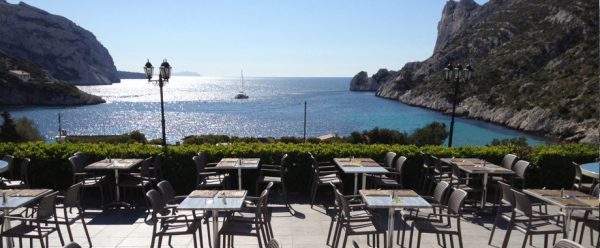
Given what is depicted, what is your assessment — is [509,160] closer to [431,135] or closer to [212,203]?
[212,203]

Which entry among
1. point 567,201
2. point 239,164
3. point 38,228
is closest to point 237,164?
point 239,164

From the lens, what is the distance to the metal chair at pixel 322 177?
7543 millimetres

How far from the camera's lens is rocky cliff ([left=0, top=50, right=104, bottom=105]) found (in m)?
82.2

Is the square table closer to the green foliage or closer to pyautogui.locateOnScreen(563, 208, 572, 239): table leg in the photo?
pyautogui.locateOnScreen(563, 208, 572, 239): table leg

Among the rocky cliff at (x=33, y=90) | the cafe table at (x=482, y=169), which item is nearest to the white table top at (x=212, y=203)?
the cafe table at (x=482, y=169)

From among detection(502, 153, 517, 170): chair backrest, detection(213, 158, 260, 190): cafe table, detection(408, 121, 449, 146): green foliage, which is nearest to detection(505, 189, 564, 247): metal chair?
detection(502, 153, 517, 170): chair backrest

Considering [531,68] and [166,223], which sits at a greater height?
[531,68]

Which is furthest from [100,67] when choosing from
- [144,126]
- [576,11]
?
[576,11]

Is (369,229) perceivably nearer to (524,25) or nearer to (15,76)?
(524,25)

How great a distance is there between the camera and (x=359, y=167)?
7.41m

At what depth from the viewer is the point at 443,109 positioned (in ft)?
246

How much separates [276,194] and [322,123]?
60.3m

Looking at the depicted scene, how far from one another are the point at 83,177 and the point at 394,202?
625 centimetres

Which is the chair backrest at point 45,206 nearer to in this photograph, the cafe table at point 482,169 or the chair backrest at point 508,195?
the chair backrest at point 508,195
